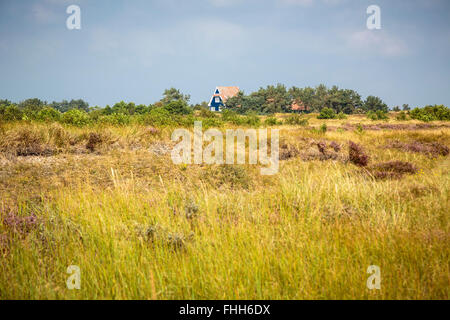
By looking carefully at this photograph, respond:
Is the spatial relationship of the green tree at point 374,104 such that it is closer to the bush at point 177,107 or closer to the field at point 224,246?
the bush at point 177,107

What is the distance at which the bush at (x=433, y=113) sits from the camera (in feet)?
104

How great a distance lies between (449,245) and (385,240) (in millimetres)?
610

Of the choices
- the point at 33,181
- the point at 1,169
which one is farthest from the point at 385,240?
the point at 1,169

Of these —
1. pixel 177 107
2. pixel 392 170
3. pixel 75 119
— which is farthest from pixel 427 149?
pixel 177 107

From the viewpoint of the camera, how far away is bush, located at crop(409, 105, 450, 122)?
3173cm

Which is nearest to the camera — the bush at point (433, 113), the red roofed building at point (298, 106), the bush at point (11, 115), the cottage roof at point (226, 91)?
the bush at point (11, 115)

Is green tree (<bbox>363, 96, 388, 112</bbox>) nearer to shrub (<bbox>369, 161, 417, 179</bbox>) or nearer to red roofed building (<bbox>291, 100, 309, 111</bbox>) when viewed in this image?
red roofed building (<bbox>291, 100, 309, 111</bbox>)

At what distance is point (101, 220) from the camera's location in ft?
11.6

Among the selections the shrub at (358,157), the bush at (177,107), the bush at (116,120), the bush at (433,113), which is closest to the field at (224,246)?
the shrub at (358,157)

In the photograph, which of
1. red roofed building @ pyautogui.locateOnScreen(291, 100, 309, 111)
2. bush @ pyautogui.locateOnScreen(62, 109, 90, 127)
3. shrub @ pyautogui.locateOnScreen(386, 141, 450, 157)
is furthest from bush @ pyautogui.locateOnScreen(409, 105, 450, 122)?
bush @ pyautogui.locateOnScreen(62, 109, 90, 127)

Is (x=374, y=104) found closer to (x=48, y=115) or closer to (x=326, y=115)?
(x=326, y=115)

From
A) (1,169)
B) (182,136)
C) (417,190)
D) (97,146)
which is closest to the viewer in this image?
(417,190)
